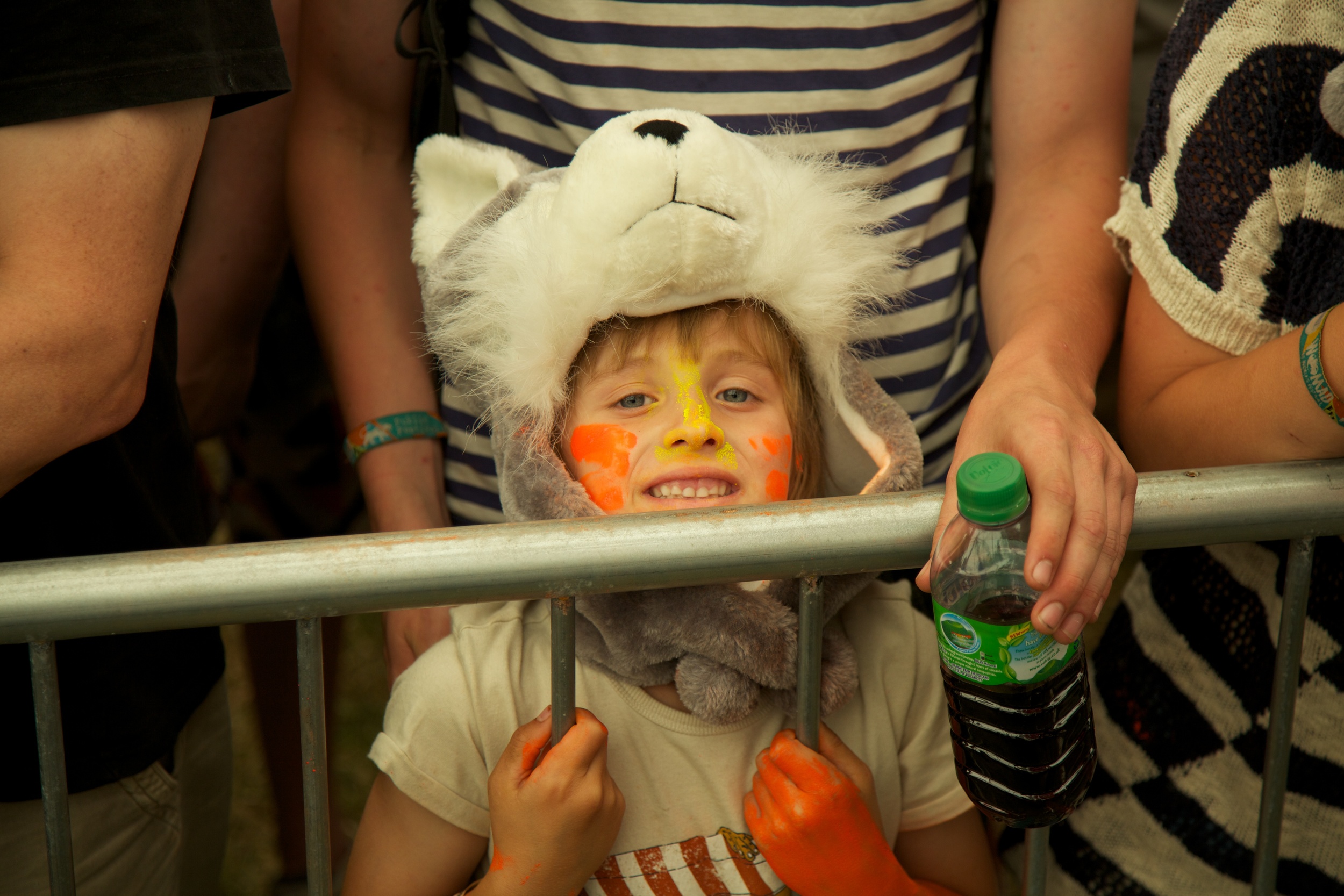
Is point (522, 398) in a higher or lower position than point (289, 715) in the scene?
higher

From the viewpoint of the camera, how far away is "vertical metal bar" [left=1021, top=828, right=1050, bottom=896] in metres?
1.26

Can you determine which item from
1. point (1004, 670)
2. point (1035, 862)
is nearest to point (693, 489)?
point (1004, 670)

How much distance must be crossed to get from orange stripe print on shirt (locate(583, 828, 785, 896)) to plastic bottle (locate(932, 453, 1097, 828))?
0.31 m

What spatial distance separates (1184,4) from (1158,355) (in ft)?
1.58

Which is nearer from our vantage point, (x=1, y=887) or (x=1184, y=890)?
(x=1, y=887)

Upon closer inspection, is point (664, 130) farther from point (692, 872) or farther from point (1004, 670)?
point (692, 872)

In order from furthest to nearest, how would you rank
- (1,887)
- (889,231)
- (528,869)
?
(889,231), (1,887), (528,869)

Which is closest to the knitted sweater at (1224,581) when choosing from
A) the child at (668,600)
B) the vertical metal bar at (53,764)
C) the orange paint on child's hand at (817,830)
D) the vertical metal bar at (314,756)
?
the child at (668,600)

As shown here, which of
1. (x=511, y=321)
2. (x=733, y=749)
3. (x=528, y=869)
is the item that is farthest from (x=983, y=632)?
(x=511, y=321)

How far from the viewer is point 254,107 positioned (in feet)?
6.36

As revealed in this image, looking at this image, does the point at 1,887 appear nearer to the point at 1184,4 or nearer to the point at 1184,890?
the point at 1184,890

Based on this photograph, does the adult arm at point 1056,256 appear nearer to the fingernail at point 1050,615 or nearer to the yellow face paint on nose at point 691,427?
the fingernail at point 1050,615

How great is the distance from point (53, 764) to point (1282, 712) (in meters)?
1.32

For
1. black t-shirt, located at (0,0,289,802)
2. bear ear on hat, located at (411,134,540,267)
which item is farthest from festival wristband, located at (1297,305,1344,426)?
black t-shirt, located at (0,0,289,802)
